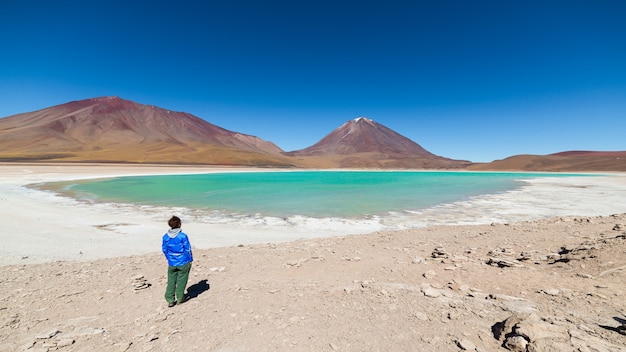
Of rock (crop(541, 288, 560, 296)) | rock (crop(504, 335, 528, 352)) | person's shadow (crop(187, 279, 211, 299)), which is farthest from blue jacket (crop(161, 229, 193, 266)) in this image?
rock (crop(541, 288, 560, 296))

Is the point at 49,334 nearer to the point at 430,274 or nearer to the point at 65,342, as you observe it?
the point at 65,342

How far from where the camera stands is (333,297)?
4.39 meters

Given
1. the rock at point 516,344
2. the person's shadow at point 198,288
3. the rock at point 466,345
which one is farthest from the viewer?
the person's shadow at point 198,288

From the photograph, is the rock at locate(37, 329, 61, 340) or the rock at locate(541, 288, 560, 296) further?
the rock at locate(541, 288, 560, 296)

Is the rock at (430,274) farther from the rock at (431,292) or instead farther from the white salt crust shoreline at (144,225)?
the white salt crust shoreline at (144,225)

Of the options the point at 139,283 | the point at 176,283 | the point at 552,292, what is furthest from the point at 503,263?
the point at 139,283

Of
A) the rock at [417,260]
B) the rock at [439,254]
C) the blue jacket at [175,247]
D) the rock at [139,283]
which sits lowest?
the rock at [139,283]

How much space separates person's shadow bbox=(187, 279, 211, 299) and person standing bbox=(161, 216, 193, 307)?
0.26m

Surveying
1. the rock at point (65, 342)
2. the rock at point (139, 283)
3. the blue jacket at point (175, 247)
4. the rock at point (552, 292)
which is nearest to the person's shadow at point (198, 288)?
the blue jacket at point (175, 247)

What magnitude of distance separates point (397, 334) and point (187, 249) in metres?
3.24

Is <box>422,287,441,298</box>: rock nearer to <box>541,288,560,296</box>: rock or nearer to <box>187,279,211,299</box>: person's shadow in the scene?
<box>541,288,560,296</box>: rock

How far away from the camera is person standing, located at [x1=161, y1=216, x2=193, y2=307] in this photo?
438 cm

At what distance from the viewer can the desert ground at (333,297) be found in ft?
10.7

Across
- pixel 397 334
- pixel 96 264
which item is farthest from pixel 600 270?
pixel 96 264
